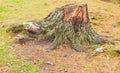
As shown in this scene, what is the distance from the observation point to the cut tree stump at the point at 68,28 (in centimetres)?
934

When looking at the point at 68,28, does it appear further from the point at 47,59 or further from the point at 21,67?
the point at 21,67

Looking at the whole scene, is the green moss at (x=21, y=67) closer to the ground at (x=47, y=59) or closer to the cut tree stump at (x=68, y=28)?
the ground at (x=47, y=59)

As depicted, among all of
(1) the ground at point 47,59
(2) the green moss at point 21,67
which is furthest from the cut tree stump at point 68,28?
(2) the green moss at point 21,67

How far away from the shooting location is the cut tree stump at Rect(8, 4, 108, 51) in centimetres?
Answer: 934

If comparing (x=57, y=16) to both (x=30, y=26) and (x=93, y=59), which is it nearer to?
(x=30, y=26)

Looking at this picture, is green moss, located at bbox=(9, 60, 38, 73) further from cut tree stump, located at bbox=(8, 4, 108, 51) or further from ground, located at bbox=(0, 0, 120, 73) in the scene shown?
cut tree stump, located at bbox=(8, 4, 108, 51)

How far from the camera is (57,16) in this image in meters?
9.49

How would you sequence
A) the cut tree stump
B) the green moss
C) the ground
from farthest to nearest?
the cut tree stump → the ground → the green moss

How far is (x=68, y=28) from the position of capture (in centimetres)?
934

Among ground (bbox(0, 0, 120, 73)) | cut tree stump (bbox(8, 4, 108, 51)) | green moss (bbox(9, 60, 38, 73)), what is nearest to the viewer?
green moss (bbox(9, 60, 38, 73))

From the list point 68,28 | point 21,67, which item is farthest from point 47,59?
point 68,28

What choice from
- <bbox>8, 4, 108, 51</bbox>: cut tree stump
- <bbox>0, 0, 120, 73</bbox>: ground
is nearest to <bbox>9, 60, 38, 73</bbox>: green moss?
<bbox>0, 0, 120, 73</bbox>: ground

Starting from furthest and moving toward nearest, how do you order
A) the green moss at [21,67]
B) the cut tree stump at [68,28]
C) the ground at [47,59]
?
the cut tree stump at [68,28], the ground at [47,59], the green moss at [21,67]

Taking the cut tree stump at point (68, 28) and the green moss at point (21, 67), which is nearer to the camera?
the green moss at point (21, 67)
